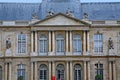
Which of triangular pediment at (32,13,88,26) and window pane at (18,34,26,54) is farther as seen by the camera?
window pane at (18,34,26,54)

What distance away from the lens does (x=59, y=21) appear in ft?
218

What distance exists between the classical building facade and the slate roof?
2218 millimetres

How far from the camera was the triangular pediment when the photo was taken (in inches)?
2608

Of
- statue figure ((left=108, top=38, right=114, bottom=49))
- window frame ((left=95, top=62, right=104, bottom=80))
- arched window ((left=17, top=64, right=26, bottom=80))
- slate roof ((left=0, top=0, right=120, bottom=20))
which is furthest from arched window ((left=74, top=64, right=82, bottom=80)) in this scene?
slate roof ((left=0, top=0, right=120, bottom=20))

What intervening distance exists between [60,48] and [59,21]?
9.31 ft

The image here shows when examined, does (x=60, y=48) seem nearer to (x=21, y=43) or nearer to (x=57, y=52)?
(x=57, y=52)

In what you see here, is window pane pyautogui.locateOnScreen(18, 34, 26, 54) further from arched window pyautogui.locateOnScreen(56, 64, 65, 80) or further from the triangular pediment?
arched window pyautogui.locateOnScreen(56, 64, 65, 80)

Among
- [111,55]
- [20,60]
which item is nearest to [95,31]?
[111,55]

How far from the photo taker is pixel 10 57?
66.4 m

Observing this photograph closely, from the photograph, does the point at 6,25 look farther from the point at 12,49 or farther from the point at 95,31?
the point at 95,31

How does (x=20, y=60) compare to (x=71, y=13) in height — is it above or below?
below

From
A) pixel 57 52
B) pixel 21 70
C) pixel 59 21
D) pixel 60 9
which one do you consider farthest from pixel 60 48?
pixel 60 9

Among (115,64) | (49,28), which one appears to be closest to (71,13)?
(49,28)

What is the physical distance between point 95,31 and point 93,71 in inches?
167
